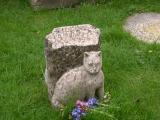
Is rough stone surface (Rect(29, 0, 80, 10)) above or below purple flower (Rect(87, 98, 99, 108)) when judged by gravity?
above

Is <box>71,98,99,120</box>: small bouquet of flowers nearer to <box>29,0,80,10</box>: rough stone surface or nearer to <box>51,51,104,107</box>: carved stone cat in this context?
<box>51,51,104,107</box>: carved stone cat

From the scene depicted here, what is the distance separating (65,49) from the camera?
17.3ft

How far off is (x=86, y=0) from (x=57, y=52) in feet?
12.1

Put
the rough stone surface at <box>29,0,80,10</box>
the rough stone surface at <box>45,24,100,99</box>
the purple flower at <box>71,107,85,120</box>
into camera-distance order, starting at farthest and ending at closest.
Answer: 1. the rough stone surface at <box>29,0,80,10</box>
2. the rough stone surface at <box>45,24,100,99</box>
3. the purple flower at <box>71,107,85,120</box>

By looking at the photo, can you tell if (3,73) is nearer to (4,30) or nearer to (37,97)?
(37,97)

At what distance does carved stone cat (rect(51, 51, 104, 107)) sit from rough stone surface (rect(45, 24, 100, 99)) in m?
0.12

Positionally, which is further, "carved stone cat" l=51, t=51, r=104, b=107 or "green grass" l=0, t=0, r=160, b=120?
"green grass" l=0, t=0, r=160, b=120

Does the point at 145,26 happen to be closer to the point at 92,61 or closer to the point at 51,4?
the point at 51,4

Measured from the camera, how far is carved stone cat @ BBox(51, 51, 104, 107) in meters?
5.18

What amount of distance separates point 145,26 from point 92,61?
10.3 ft

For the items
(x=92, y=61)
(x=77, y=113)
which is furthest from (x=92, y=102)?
(x=92, y=61)

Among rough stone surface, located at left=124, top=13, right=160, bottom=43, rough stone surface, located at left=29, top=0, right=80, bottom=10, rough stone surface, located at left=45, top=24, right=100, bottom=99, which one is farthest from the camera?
rough stone surface, located at left=29, top=0, right=80, bottom=10

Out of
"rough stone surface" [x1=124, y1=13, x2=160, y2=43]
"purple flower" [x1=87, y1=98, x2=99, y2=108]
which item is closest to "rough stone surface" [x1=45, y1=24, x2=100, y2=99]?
"purple flower" [x1=87, y1=98, x2=99, y2=108]

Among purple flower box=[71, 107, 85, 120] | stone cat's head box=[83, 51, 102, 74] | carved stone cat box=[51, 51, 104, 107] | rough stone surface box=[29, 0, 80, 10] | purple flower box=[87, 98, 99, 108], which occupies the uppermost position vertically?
rough stone surface box=[29, 0, 80, 10]
